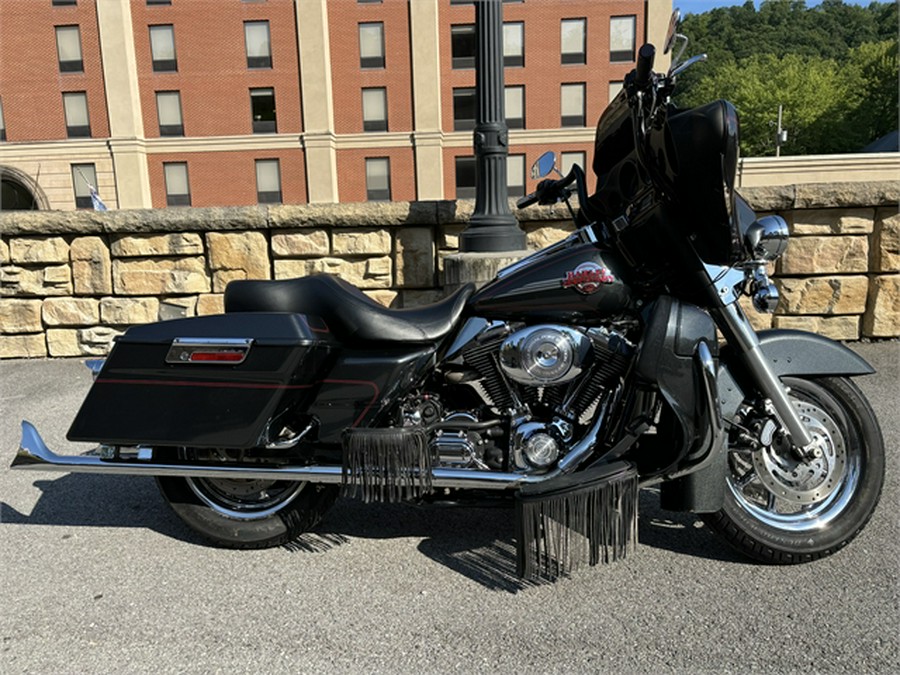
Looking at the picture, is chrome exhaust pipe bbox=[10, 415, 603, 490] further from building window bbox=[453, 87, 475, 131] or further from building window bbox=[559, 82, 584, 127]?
building window bbox=[559, 82, 584, 127]

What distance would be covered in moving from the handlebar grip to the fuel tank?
603 millimetres

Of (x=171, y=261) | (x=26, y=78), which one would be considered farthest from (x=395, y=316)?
(x=26, y=78)

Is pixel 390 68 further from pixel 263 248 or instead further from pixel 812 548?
pixel 812 548

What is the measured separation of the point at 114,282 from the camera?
19.9 ft

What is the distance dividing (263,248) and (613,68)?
27.5 metres

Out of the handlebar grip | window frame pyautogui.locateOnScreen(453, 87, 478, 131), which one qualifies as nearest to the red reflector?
the handlebar grip

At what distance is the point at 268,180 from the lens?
29.3m

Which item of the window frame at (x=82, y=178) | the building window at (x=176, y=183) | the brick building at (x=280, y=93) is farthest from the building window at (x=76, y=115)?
the building window at (x=176, y=183)

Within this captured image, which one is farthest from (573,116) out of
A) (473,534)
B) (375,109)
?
(473,534)

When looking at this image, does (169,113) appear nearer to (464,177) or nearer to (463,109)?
(463,109)

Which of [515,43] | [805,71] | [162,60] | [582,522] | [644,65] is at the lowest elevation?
[582,522]

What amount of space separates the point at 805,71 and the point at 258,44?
38686 millimetres

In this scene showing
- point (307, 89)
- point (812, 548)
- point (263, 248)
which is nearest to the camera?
point (812, 548)

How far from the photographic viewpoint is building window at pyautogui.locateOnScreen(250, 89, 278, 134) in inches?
1130
